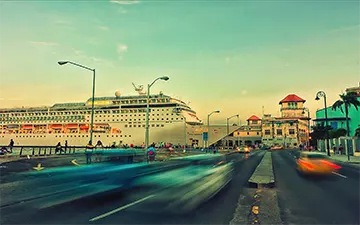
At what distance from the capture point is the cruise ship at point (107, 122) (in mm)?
69938

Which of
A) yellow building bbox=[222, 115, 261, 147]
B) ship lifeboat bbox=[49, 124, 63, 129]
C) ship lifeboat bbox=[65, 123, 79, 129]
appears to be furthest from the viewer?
yellow building bbox=[222, 115, 261, 147]

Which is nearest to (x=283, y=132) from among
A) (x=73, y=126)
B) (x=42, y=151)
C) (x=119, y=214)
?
(x=73, y=126)

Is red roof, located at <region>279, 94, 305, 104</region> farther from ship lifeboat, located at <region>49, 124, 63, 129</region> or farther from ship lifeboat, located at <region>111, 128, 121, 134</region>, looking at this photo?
ship lifeboat, located at <region>49, 124, 63, 129</region>

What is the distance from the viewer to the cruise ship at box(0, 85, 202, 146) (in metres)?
69.9

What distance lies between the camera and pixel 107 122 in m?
75.4

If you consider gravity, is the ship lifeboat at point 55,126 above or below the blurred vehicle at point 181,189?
above

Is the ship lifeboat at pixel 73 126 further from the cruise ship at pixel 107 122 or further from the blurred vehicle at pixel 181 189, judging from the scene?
the blurred vehicle at pixel 181 189

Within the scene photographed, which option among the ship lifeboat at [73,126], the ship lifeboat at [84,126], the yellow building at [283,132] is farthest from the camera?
the yellow building at [283,132]

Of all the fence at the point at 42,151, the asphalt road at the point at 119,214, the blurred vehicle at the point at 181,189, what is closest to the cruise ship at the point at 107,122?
the fence at the point at 42,151

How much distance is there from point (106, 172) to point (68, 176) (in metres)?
1.32

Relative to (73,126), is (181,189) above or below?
below

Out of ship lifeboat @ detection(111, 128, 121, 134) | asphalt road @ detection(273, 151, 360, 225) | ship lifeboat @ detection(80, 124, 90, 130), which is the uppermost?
ship lifeboat @ detection(80, 124, 90, 130)

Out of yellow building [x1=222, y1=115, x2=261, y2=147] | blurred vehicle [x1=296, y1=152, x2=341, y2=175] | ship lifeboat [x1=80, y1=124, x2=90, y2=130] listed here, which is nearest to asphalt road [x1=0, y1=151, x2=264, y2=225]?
blurred vehicle [x1=296, y1=152, x2=341, y2=175]

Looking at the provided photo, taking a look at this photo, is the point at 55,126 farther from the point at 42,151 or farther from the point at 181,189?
the point at 181,189
